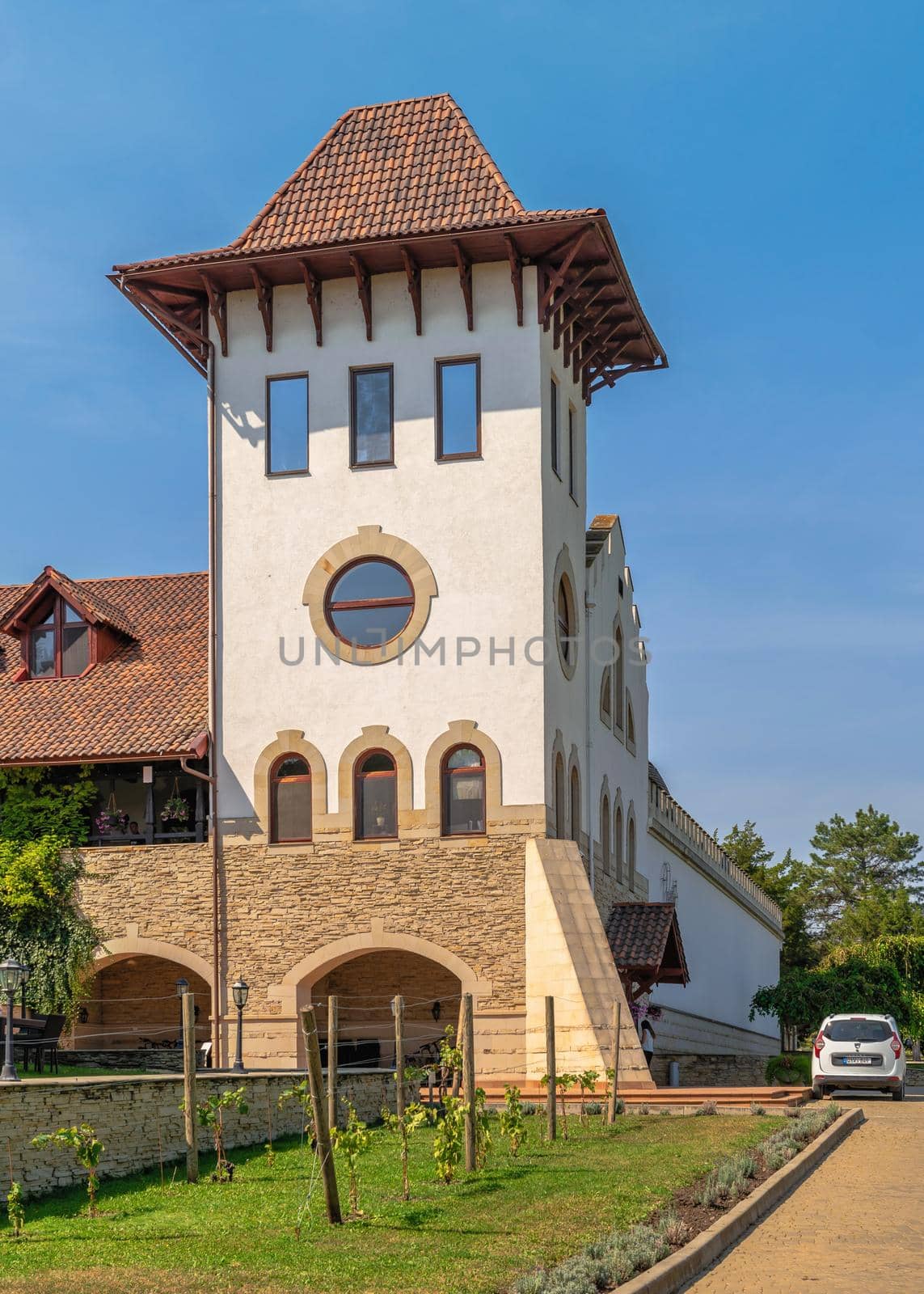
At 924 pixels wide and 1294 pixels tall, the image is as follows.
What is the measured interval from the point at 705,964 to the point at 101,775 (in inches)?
860

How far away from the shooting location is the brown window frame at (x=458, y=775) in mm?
28109

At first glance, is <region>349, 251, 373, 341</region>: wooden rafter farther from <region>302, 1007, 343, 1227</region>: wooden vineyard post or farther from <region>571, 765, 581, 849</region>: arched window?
<region>302, 1007, 343, 1227</region>: wooden vineyard post

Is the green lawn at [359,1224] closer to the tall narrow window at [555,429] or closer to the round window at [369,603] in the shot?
the round window at [369,603]

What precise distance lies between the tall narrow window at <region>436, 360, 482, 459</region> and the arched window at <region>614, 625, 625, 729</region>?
8277 millimetres

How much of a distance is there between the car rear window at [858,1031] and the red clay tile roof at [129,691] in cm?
1191

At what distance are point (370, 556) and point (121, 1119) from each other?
1411 cm

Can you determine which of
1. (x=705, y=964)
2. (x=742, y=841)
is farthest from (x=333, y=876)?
(x=742, y=841)

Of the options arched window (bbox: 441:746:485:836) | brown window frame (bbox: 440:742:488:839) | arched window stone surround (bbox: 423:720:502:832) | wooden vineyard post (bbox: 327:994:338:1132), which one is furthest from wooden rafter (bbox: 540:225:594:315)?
wooden vineyard post (bbox: 327:994:338:1132)

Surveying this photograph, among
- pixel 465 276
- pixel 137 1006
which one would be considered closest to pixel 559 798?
pixel 137 1006

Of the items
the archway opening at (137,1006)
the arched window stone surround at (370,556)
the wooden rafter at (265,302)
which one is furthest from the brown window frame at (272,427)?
the archway opening at (137,1006)

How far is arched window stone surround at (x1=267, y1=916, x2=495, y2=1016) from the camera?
90.7 ft

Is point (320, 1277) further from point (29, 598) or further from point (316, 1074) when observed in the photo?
point (29, 598)

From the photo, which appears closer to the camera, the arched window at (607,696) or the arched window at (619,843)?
the arched window at (607,696)

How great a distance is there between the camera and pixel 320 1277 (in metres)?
10.4
